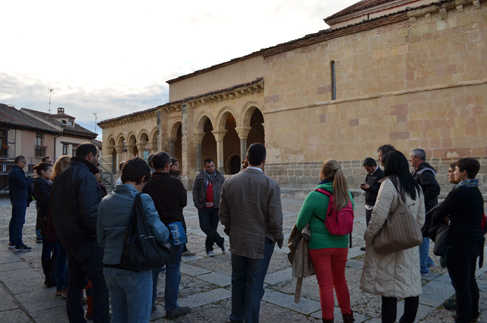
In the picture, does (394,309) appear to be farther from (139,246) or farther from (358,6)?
(358,6)

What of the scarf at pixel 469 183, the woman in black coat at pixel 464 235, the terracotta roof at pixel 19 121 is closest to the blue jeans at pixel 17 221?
the woman in black coat at pixel 464 235

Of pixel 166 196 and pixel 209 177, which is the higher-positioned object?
pixel 209 177

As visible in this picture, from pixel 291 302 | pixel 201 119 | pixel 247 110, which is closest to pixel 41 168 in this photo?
pixel 291 302

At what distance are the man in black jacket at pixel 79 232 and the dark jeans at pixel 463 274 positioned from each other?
303 centimetres

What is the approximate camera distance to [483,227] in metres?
3.29

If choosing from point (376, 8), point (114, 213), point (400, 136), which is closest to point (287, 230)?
point (114, 213)

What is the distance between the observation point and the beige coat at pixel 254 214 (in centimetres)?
310

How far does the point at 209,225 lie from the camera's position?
598 cm

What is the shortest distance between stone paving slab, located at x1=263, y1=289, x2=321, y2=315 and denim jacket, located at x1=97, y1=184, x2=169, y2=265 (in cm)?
192

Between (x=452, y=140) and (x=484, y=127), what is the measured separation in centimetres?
96

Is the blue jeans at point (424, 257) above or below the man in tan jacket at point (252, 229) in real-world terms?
below

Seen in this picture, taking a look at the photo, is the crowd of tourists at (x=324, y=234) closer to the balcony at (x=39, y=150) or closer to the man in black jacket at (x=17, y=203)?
the man in black jacket at (x=17, y=203)

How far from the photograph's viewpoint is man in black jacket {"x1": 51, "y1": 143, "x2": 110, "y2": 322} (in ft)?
9.91

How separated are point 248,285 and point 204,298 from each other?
117cm
